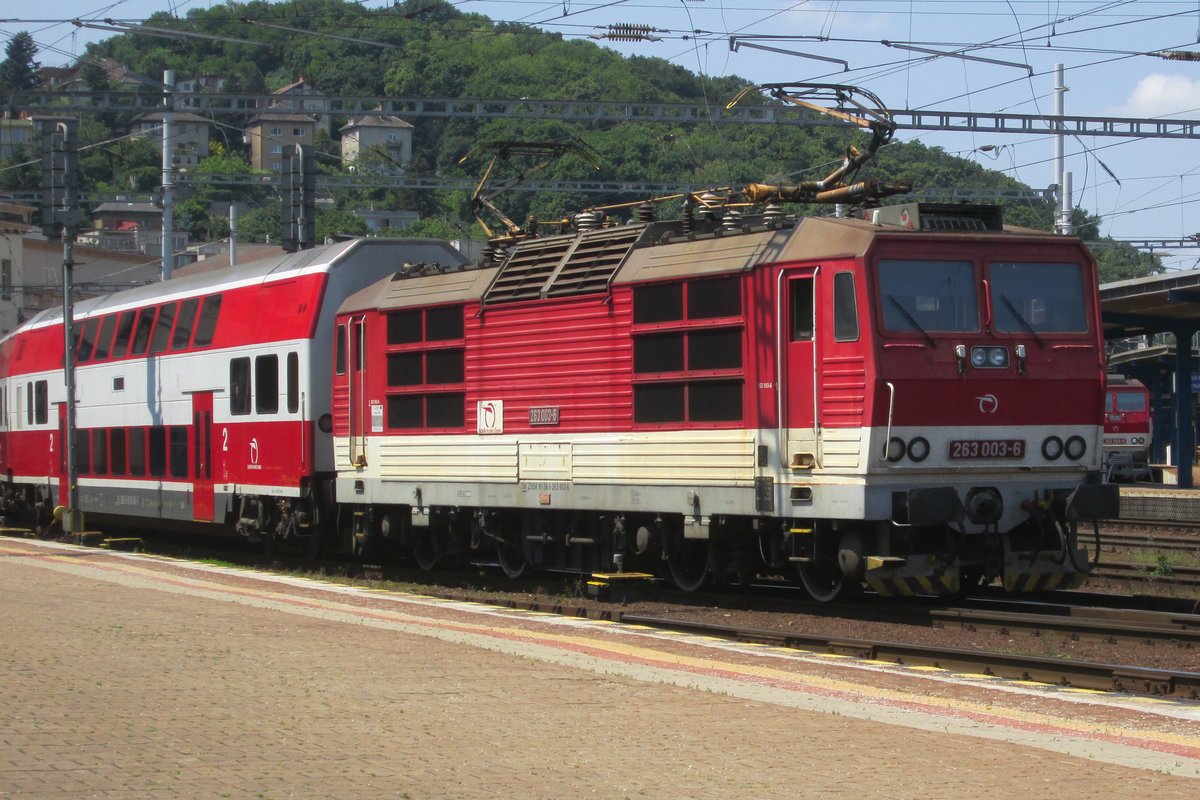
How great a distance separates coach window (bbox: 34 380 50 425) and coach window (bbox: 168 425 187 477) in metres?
6.51

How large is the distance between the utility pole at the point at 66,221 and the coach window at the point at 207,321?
4.68 m

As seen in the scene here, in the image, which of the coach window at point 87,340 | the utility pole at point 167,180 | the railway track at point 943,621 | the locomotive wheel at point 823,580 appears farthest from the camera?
the utility pole at point 167,180

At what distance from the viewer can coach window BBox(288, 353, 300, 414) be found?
809 inches

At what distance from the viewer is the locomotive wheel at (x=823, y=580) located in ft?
47.4

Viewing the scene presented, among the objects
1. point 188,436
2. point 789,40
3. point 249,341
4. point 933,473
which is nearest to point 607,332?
point 933,473

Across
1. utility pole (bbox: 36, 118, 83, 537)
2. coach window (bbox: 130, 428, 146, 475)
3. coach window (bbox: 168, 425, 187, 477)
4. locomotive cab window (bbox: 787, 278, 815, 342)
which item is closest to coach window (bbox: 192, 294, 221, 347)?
coach window (bbox: 168, 425, 187, 477)

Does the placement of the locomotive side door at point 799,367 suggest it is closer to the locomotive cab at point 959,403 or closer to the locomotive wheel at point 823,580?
the locomotive cab at point 959,403

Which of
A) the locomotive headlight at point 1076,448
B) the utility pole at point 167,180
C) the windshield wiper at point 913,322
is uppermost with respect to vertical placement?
the utility pole at point 167,180

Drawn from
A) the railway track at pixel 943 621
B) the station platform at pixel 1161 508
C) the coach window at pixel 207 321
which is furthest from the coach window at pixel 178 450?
the station platform at pixel 1161 508

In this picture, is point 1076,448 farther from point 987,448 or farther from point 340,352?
point 340,352

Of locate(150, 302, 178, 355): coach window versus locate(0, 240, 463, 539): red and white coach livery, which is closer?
locate(0, 240, 463, 539): red and white coach livery

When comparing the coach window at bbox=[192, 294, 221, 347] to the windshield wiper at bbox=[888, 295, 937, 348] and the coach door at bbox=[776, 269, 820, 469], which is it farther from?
the windshield wiper at bbox=[888, 295, 937, 348]

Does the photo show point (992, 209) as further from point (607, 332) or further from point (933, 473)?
point (607, 332)

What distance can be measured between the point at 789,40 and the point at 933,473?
16917mm
